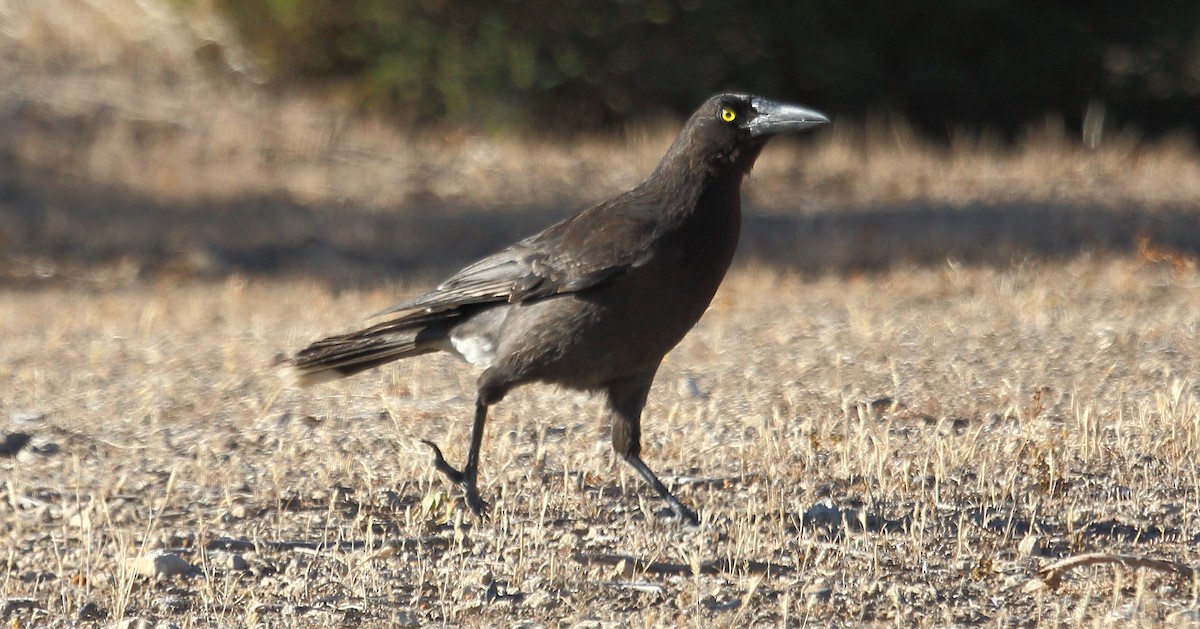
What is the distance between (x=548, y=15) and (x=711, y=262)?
13.5 m

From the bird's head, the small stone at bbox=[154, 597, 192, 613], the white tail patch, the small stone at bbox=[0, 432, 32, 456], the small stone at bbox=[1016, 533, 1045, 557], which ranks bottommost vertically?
the small stone at bbox=[1016, 533, 1045, 557]

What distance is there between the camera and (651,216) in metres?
6.07

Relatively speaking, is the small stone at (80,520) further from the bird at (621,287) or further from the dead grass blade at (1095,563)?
the dead grass blade at (1095,563)

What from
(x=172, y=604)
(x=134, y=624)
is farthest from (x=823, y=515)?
(x=134, y=624)

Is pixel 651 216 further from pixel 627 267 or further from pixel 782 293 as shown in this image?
pixel 782 293

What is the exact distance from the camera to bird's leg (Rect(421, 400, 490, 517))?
5.95 m

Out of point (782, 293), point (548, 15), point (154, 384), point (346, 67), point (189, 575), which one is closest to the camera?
point (189, 575)

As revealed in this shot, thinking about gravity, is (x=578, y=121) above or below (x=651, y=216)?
above

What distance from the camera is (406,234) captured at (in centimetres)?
1514

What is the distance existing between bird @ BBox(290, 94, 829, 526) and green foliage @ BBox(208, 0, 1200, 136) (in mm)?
12865

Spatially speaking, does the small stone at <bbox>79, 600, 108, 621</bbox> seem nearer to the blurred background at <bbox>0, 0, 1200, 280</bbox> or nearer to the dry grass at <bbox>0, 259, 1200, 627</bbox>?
the dry grass at <bbox>0, 259, 1200, 627</bbox>

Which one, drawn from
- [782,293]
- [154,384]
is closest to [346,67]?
[782,293]

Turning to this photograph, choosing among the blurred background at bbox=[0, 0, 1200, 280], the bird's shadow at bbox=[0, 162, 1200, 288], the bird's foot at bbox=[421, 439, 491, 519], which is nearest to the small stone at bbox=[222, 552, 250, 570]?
the bird's foot at bbox=[421, 439, 491, 519]

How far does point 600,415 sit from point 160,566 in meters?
3.05
